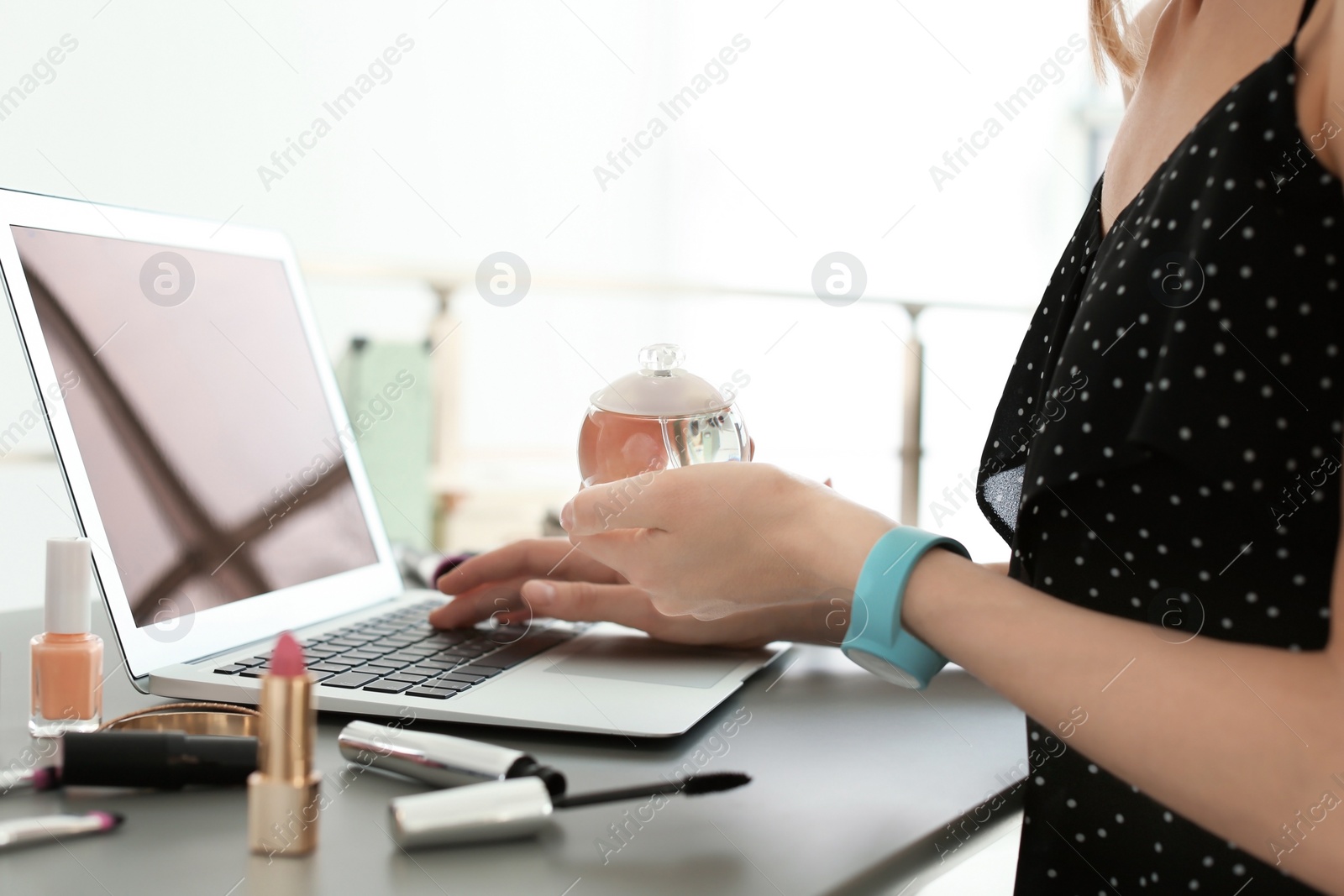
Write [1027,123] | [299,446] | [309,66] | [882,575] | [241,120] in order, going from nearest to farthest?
[882,575]
[299,446]
[241,120]
[309,66]
[1027,123]

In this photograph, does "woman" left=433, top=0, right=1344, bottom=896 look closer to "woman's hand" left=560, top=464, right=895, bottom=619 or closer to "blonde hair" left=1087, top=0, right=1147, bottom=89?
"woman's hand" left=560, top=464, right=895, bottom=619

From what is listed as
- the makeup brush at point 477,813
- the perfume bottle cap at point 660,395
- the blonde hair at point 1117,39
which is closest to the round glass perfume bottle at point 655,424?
the perfume bottle cap at point 660,395

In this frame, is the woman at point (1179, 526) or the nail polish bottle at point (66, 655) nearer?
the woman at point (1179, 526)

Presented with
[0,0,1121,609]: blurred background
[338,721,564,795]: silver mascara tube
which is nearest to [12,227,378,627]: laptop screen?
[338,721,564,795]: silver mascara tube

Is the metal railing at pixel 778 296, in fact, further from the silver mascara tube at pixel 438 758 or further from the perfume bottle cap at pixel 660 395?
the silver mascara tube at pixel 438 758

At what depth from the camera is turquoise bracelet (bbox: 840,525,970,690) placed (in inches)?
20.8

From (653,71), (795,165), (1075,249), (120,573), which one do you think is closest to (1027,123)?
(795,165)

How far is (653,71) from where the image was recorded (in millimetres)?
4914

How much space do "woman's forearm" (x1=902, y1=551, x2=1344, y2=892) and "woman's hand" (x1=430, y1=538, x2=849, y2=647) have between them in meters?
0.28

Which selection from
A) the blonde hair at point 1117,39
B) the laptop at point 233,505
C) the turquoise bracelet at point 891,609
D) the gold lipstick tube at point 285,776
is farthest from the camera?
the blonde hair at point 1117,39

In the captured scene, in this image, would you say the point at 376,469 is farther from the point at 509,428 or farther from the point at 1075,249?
the point at 509,428

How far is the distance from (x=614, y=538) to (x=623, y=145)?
4.23 meters

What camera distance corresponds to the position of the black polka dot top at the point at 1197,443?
0.49m

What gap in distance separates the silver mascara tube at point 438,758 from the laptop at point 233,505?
2.8 inches
